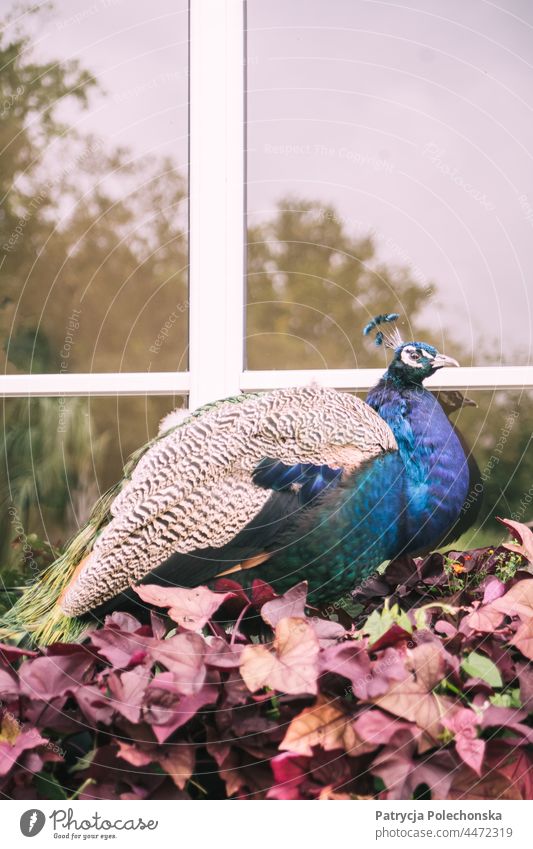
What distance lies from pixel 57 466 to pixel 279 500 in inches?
20.2

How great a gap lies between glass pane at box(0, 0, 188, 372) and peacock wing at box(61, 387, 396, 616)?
219mm

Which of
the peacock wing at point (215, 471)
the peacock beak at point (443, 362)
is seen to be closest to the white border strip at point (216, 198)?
the peacock wing at point (215, 471)

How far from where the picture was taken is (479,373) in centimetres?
136

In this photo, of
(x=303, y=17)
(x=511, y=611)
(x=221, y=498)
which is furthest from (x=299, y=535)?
(x=303, y=17)

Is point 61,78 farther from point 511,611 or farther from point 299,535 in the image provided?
point 511,611

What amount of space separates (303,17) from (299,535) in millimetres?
899

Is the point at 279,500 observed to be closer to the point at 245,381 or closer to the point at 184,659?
the point at 245,381

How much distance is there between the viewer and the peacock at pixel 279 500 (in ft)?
3.78

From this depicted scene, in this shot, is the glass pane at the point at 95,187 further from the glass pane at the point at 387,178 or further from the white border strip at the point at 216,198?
the glass pane at the point at 387,178

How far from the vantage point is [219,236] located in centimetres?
134

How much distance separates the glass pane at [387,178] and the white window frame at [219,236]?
1.6 inches

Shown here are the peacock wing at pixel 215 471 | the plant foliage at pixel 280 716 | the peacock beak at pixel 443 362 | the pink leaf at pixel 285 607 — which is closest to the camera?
the plant foliage at pixel 280 716

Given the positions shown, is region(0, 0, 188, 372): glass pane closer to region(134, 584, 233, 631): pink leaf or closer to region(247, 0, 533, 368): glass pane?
region(247, 0, 533, 368): glass pane

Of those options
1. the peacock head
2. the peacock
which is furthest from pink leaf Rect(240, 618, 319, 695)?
the peacock head
